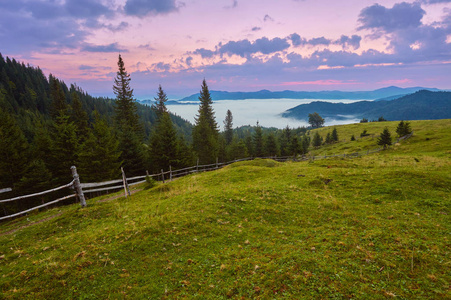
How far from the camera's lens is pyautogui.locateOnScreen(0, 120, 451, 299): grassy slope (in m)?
5.35

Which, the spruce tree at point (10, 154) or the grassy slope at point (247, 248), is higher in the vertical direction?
the spruce tree at point (10, 154)

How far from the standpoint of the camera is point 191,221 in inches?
350

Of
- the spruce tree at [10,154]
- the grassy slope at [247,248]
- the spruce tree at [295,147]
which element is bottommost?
the spruce tree at [295,147]

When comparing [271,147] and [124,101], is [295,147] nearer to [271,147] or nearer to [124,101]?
[271,147]

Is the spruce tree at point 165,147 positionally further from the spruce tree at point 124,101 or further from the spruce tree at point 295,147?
the spruce tree at point 295,147

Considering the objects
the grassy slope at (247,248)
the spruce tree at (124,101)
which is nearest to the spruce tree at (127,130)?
the spruce tree at (124,101)

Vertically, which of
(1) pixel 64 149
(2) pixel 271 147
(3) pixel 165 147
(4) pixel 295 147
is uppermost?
(1) pixel 64 149

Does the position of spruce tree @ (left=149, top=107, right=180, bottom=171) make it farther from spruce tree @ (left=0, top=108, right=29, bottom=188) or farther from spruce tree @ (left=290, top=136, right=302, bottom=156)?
spruce tree @ (left=290, top=136, right=302, bottom=156)

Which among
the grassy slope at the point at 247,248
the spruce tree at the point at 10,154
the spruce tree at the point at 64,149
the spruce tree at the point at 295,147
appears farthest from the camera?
the spruce tree at the point at 295,147

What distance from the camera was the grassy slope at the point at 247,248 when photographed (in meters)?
5.35

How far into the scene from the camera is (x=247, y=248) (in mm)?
7328

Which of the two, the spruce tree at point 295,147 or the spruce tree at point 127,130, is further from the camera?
the spruce tree at point 295,147

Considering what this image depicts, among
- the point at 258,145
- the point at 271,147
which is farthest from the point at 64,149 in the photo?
the point at 271,147

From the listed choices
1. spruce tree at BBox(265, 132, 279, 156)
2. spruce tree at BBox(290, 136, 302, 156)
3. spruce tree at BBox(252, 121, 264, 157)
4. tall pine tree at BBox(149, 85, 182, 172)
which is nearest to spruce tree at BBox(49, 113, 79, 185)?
tall pine tree at BBox(149, 85, 182, 172)
